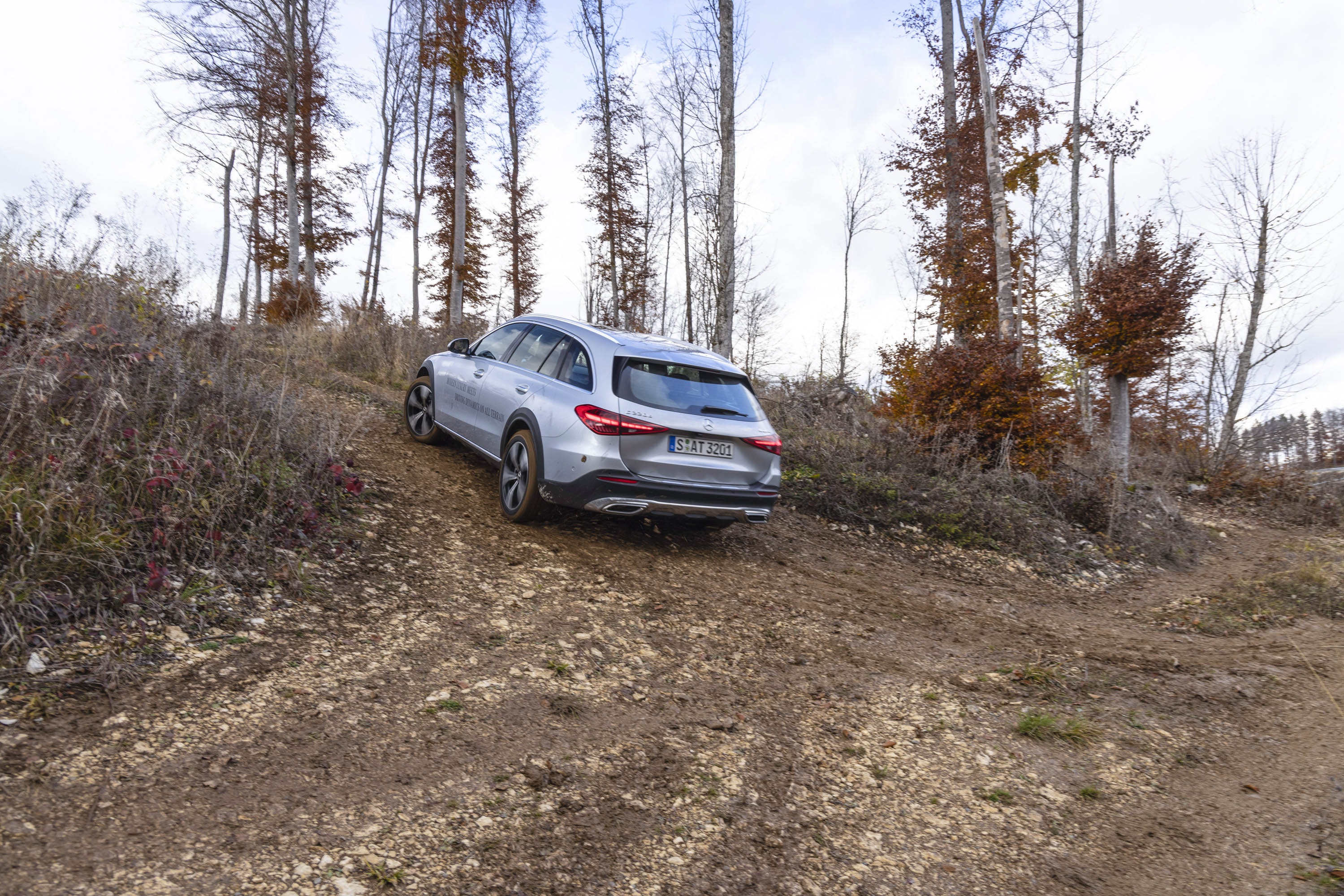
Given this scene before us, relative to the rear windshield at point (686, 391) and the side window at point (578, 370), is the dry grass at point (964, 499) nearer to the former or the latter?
the rear windshield at point (686, 391)

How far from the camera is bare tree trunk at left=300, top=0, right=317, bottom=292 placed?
17.6 meters

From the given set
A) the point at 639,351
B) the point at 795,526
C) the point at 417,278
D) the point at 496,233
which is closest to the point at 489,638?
the point at 639,351

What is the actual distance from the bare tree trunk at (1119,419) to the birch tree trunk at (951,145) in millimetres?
4902

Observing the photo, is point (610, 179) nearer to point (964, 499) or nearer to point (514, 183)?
point (514, 183)

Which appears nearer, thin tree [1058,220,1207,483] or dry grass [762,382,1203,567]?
dry grass [762,382,1203,567]

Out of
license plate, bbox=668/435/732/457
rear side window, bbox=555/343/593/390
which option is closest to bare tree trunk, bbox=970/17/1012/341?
license plate, bbox=668/435/732/457

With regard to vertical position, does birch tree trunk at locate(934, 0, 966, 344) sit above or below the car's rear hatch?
above

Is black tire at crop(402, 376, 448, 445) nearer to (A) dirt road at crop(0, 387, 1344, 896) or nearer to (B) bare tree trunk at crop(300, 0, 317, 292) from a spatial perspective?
(A) dirt road at crop(0, 387, 1344, 896)

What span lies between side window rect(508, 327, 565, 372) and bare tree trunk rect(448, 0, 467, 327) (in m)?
9.69

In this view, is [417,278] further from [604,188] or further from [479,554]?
[479,554]

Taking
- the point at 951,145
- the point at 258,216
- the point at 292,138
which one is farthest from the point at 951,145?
the point at 258,216

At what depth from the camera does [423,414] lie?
7789mm

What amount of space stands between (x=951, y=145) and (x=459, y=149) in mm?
11323

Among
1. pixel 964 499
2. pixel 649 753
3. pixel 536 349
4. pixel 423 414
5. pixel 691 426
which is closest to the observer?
pixel 649 753
